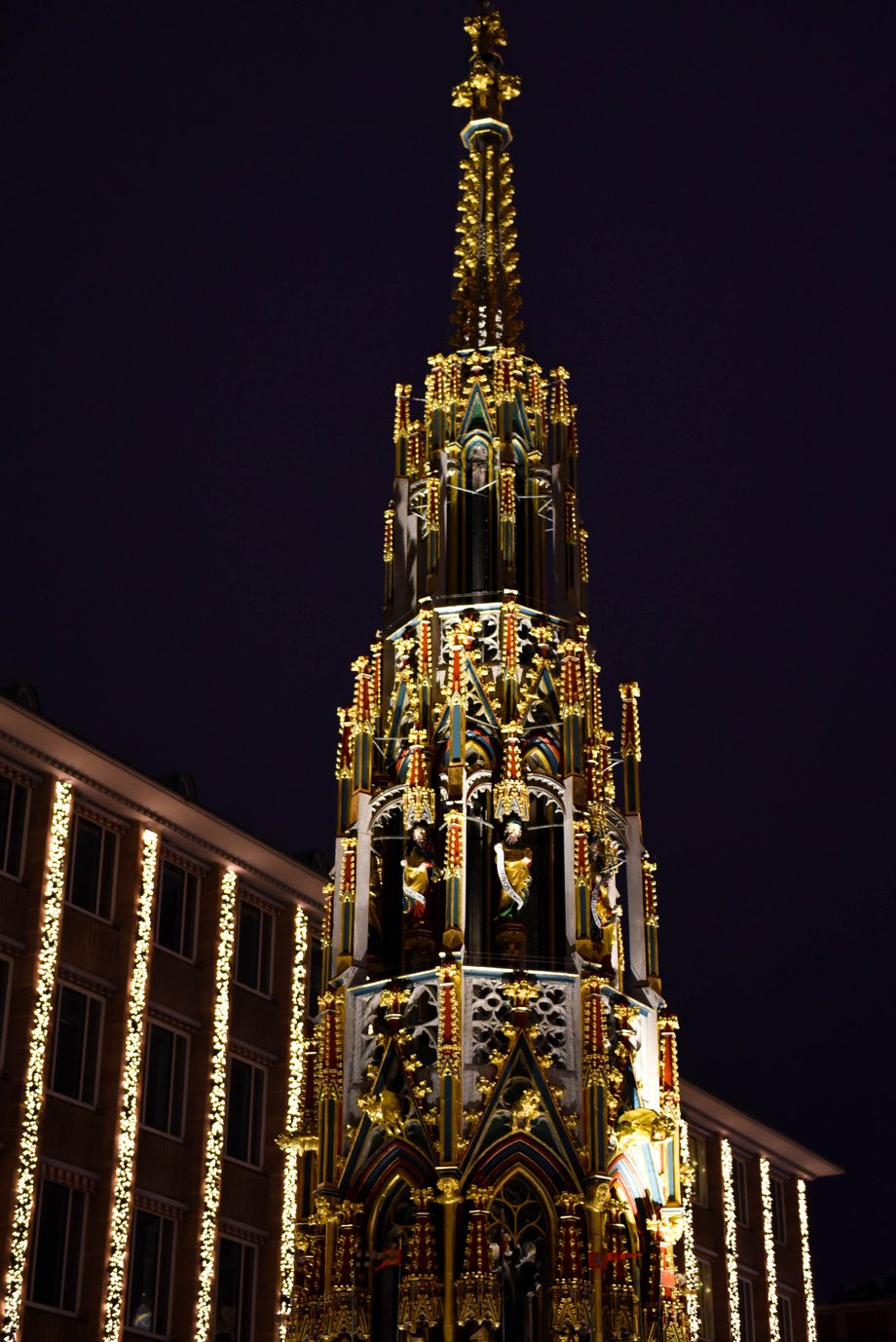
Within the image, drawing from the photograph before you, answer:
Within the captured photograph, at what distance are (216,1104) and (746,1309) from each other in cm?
2440

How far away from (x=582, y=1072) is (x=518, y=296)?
32.7ft

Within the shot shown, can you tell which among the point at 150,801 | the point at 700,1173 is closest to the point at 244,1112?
the point at 150,801

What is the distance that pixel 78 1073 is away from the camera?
123 ft

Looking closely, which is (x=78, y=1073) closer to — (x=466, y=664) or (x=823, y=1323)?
(x=466, y=664)

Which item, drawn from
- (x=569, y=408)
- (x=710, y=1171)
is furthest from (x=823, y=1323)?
(x=569, y=408)

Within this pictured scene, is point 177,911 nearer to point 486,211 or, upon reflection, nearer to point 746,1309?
point 486,211

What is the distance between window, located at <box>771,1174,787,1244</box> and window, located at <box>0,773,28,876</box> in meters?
32.2

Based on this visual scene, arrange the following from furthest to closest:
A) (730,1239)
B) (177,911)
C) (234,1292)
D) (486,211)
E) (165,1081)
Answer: (730,1239), (177,911), (234,1292), (165,1081), (486,211)

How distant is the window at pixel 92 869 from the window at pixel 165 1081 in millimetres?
2827

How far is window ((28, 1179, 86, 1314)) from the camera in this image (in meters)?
35.3

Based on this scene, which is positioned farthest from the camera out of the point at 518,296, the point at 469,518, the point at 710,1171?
the point at 710,1171

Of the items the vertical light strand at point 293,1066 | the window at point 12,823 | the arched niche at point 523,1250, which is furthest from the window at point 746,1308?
the arched niche at point 523,1250

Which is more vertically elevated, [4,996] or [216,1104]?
[4,996]

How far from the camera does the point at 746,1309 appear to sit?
57.9 m
